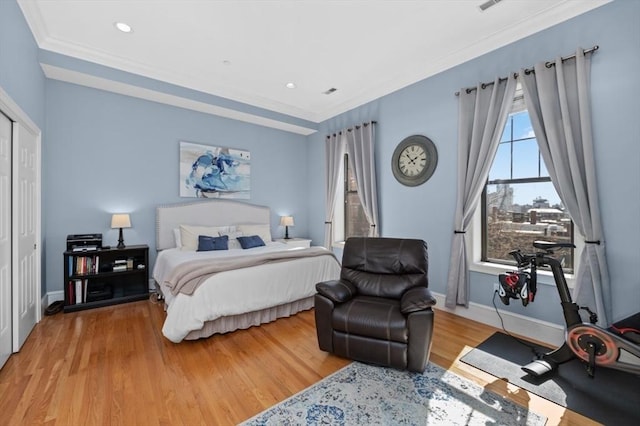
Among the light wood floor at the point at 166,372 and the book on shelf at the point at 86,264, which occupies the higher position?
the book on shelf at the point at 86,264

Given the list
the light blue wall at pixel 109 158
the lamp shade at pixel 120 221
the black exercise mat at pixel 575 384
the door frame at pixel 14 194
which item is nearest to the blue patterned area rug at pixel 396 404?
the black exercise mat at pixel 575 384

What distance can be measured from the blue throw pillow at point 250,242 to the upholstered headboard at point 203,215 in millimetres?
624

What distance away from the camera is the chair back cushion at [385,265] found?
2.71 meters

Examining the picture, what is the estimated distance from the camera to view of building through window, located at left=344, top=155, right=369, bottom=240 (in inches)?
198

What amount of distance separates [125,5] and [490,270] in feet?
14.8

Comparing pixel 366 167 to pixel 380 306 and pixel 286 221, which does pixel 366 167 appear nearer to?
pixel 286 221

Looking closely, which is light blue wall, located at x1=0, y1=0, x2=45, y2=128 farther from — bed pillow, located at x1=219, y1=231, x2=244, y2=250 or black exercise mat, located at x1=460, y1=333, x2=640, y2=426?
black exercise mat, located at x1=460, y1=333, x2=640, y2=426

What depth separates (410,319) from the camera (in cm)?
215

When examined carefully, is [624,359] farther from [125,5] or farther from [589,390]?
[125,5]

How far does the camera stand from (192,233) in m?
4.22

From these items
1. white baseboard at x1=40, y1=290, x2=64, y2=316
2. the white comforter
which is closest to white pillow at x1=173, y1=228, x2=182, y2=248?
the white comforter

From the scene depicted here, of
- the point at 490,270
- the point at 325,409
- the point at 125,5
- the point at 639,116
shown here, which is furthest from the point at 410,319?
the point at 125,5

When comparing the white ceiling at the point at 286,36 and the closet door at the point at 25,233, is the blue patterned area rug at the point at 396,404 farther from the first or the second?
the white ceiling at the point at 286,36

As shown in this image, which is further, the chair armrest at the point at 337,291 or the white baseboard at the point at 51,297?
the white baseboard at the point at 51,297
